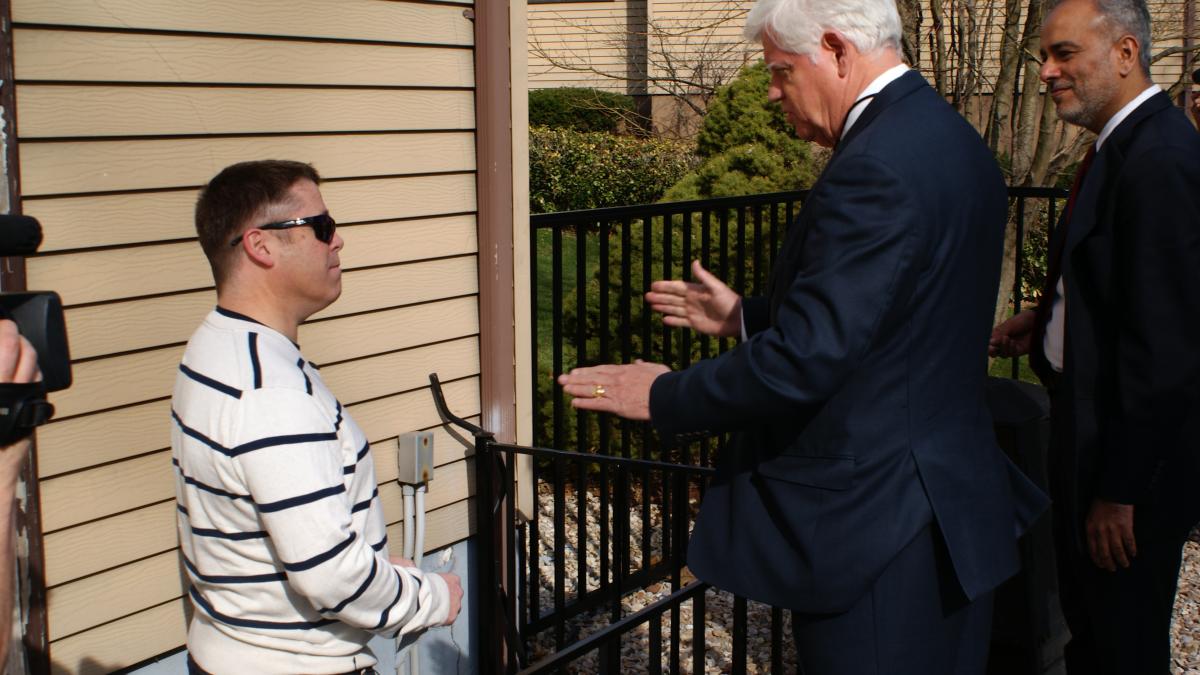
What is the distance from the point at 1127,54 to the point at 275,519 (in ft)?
8.02

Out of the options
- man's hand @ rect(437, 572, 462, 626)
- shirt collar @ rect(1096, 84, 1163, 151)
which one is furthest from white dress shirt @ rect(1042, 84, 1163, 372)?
man's hand @ rect(437, 572, 462, 626)

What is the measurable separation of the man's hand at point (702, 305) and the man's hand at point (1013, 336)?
1.45m

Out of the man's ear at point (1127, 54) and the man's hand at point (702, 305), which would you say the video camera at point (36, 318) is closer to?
the man's hand at point (702, 305)

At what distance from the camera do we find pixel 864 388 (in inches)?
85.2

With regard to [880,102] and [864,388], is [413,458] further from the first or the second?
[880,102]

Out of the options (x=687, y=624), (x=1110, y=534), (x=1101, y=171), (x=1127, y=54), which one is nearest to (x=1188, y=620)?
(x=687, y=624)

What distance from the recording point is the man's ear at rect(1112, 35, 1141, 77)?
309 centimetres

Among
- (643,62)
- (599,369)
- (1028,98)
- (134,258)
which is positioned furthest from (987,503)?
(643,62)

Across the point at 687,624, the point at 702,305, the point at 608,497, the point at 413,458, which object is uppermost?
the point at 702,305

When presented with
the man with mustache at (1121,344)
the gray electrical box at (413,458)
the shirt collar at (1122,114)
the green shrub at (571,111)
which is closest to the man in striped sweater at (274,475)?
the gray electrical box at (413,458)

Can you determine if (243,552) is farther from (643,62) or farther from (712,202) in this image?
(643,62)

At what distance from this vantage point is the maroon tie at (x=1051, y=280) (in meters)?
3.17

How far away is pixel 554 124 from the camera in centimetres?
1955

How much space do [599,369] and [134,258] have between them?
5.11 feet
